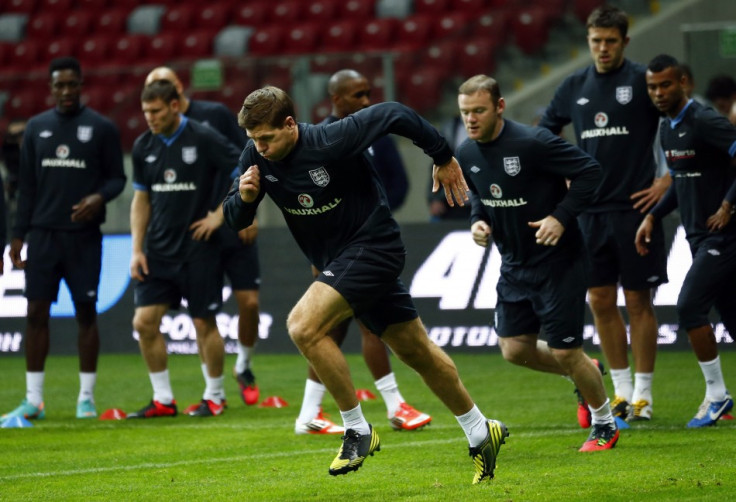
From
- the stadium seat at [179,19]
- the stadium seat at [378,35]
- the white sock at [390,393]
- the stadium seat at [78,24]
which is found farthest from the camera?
the stadium seat at [78,24]

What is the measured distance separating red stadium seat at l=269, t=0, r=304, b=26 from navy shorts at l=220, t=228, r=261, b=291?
11.0 metres

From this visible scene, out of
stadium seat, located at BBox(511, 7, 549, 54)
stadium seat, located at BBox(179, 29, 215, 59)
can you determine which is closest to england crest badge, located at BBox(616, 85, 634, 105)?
stadium seat, located at BBox(511, 7, 549, 54)

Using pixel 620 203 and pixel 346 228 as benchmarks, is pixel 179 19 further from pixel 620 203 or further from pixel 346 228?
pixel 346 228

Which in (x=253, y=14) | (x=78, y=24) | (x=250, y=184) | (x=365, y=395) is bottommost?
(x=365, y=395)

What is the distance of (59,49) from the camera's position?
72.3 ft

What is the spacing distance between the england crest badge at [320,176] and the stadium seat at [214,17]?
15.6 m

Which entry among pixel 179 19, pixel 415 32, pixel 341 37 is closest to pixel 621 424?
pixel 415 32

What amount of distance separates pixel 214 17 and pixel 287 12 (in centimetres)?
139

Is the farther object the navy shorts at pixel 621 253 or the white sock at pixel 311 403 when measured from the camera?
the white sock at pixel 311 403

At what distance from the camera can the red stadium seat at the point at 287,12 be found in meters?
21.0

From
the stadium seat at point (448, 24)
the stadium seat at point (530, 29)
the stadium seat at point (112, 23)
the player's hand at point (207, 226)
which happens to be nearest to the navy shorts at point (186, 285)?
the player's hand at point (207, 226)

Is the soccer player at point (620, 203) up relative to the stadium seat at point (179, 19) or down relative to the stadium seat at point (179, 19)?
down

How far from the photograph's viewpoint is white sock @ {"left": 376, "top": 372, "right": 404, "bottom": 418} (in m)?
8.76

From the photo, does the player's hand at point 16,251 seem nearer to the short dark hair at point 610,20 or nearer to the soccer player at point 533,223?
the soccer player at point 533,223
